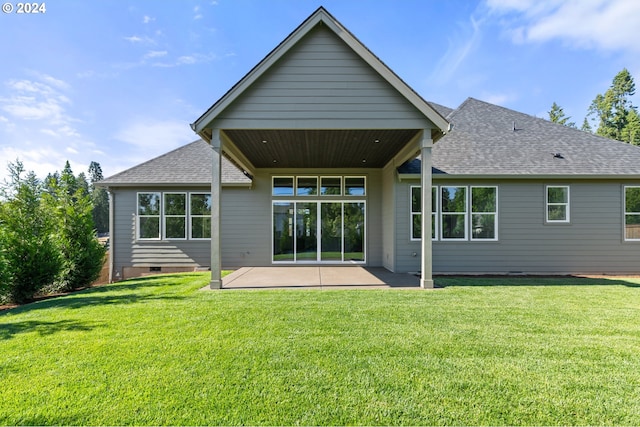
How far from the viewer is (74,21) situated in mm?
8531

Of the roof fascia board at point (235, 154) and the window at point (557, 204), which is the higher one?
the roof fascia board at point (235, 154)

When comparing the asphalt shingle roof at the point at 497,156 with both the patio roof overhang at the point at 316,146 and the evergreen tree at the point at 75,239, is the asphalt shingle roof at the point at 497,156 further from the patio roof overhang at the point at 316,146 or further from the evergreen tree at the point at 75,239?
the evergreen tree at the point at 75,239

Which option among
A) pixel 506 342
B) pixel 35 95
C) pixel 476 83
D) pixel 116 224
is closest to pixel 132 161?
pixel 35 95

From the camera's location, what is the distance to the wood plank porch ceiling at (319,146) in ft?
23.6

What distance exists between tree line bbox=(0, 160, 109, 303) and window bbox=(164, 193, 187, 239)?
6.67 feet

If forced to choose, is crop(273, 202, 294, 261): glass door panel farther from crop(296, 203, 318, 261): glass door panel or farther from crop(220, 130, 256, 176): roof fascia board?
crop(220, 130, 256, 176): roof fascia board

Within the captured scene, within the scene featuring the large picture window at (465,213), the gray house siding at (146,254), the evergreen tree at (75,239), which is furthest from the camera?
the gray house siding at (146,254)

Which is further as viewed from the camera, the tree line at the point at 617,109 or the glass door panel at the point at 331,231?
the tree line at the point at 617,109

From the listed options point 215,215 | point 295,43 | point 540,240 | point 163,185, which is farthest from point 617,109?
point 163,185

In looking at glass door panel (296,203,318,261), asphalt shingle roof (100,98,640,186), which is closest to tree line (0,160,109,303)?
asphalt shingle roof (100,98,640,186)

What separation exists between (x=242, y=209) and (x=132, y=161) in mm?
37319

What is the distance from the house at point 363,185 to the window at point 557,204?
4cm

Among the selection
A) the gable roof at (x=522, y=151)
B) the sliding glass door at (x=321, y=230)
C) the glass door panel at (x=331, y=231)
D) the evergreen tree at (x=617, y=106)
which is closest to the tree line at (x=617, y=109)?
the evergreen tree at (x=617, y=106)

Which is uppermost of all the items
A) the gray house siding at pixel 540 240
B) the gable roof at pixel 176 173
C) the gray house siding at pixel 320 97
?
the gray house siding at pixel 320 97
